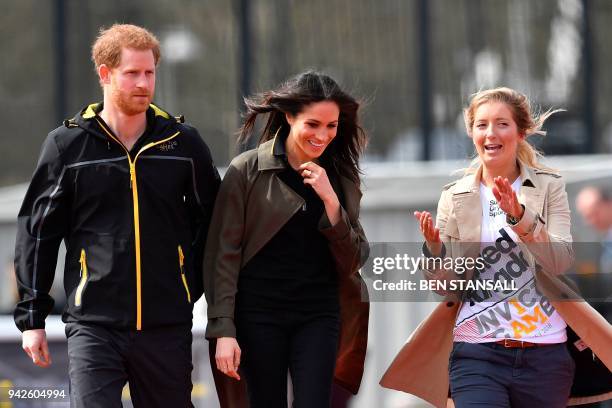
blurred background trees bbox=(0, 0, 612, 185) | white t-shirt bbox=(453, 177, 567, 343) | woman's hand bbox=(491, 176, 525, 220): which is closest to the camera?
woman's hand bbox=(491, 176, 525, 220)

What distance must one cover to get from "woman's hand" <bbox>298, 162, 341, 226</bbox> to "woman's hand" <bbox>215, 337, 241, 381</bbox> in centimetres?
63

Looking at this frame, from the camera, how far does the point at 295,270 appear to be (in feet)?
16.7

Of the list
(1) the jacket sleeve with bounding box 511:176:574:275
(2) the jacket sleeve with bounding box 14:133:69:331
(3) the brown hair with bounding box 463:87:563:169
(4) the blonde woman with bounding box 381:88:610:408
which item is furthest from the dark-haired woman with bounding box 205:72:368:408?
(1) the jacket sleeve with bounding box 511:176:574:275

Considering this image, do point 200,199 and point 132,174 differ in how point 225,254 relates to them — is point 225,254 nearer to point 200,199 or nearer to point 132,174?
point 200,199

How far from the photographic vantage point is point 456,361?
494 centimetres

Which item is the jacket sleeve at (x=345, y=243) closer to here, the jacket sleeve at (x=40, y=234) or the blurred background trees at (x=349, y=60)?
the jacket sleeve at (x=40, y=234)

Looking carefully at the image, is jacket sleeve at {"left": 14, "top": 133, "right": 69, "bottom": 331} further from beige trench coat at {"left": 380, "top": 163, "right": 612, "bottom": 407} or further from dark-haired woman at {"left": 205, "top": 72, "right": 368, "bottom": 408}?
beige trench coat at {"left": 380, "top": 163, "right": 612, "bottom": 407}

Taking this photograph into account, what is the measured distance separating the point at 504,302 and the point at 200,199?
134cm

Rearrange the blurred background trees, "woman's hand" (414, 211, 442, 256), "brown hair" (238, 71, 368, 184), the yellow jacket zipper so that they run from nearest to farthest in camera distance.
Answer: "woman's hand" (414, 211, 442, 256)
the yellow jacket zipper
"brown hair" (238, 71, 368, 184)
the blurred background trees

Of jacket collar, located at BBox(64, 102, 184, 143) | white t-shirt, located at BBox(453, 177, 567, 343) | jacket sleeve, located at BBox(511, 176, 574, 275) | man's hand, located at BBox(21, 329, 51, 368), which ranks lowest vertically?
man's hand, located at BBox(21, 329, 51, 368)

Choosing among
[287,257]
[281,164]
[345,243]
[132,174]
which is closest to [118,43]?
[132,174]

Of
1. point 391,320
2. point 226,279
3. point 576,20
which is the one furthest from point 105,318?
point 576,20

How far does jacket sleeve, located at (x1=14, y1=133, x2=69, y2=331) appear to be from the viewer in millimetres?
4992

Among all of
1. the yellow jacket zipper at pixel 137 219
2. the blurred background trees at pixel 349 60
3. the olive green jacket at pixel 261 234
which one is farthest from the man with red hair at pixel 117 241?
the blurred background trees at pixel 349 60
